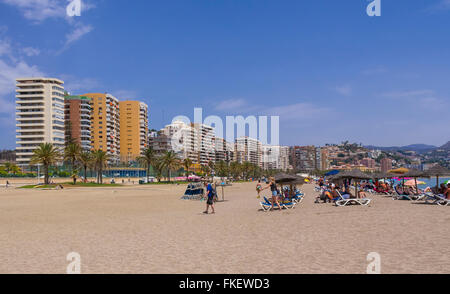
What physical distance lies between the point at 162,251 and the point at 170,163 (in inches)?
2905

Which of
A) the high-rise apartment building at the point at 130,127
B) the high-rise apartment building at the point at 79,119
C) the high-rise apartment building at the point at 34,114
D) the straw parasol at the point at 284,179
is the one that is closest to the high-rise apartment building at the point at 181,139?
the high-rise apartment building at the point at 130,127

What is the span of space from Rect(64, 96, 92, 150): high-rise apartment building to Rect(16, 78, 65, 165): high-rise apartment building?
8510 mm

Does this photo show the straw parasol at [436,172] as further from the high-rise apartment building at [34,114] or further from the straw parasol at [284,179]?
the high-rise apartment building at [34,114]

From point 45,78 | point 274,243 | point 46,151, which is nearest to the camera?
point 274,243

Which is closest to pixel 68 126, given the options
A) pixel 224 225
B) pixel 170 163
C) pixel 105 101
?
pixel 105 101

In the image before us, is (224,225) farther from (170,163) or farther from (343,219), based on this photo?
(170,163)

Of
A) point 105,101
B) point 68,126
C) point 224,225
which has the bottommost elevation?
point 224,225

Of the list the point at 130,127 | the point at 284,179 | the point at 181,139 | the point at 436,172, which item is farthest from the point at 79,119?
the point at 436,172

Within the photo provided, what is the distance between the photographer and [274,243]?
9336mm

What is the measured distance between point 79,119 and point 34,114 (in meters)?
14.8

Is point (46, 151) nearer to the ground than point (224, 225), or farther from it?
farther from it

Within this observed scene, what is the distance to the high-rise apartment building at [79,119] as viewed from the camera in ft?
435

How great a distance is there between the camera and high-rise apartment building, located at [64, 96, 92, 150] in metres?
132
